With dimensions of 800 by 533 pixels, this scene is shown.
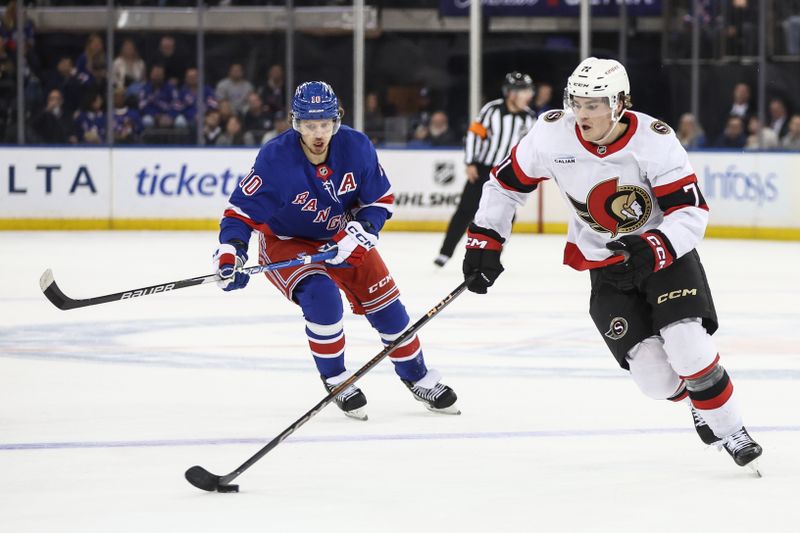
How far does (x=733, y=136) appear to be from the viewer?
Result: 12.6m

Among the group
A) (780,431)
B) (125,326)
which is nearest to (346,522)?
(780,431)

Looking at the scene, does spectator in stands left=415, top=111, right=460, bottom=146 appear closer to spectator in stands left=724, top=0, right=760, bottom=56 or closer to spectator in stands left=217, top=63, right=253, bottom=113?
spectator in stands left=217, top=63, right=253, bottom=113

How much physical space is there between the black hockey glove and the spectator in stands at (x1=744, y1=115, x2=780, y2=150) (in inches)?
339

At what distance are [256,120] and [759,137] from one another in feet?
14.0

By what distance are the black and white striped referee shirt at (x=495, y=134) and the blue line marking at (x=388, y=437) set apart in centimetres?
554

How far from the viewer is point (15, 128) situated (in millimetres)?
13094

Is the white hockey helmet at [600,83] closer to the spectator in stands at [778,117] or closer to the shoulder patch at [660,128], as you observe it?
the shoulder patch at [660,128]

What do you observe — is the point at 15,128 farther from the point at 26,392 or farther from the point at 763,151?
the point at 26,392

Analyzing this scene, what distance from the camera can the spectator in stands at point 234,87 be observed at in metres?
13.8

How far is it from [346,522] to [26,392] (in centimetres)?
214

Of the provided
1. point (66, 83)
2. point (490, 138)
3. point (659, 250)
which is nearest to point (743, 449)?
point (659, 250)

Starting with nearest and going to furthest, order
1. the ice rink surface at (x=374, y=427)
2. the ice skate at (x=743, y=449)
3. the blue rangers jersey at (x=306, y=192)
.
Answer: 1. the ice rink surface at (x=374, y=427)
2. the ice skate at (x=743, y=449)
3. the blue rangers jersey at (x=306, y=192)

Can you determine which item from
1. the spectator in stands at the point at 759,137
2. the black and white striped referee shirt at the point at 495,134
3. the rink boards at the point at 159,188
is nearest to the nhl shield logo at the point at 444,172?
the rink boards at the point at 159,188

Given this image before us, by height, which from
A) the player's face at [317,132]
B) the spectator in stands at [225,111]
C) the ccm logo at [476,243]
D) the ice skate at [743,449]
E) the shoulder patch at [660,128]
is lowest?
the ice skate at [743,449]
